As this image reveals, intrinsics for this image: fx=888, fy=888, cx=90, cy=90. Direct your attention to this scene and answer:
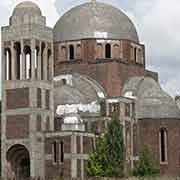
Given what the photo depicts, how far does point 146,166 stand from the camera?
70750mm

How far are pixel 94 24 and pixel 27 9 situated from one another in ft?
29.7

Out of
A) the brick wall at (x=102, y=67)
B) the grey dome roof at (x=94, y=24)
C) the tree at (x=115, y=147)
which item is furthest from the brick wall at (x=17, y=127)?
the grey dome roof at (x=94, y=24)

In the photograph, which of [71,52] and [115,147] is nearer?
[115,147]

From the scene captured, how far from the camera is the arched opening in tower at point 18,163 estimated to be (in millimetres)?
68812

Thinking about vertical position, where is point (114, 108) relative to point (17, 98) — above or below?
below

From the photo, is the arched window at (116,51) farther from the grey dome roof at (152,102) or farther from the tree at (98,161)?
the tree at (98,161)

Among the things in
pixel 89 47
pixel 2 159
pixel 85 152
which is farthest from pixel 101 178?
pixel 89 47

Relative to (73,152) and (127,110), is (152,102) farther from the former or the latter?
(73,152)

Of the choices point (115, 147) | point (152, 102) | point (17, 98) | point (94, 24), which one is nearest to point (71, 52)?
point (94, 24)

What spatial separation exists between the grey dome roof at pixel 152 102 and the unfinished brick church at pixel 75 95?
82 mm

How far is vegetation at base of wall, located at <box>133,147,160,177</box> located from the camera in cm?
7031

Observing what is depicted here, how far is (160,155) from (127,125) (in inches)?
146

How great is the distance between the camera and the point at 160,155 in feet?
237

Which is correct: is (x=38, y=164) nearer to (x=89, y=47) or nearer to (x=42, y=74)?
(x=42, y=74)
